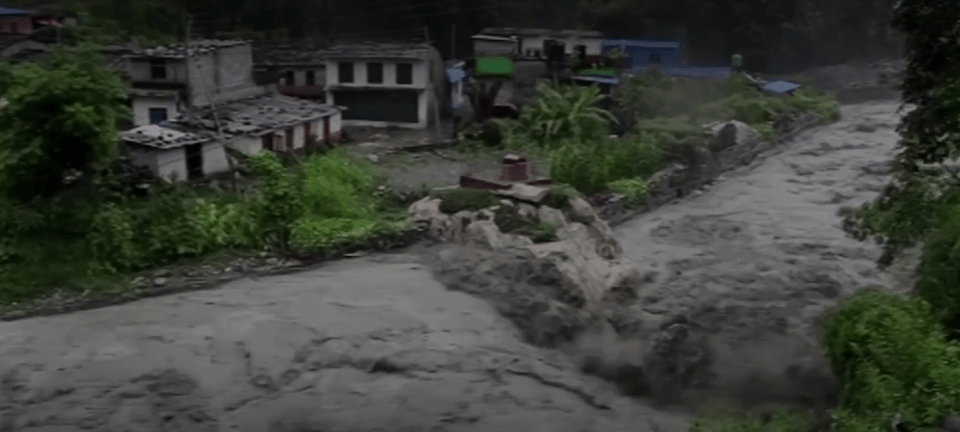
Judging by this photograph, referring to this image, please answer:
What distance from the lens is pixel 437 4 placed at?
4881 cm

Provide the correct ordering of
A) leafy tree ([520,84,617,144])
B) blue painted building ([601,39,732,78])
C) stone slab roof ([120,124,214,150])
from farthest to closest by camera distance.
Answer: blue painted building ([601,39,732,78]) → leafy tree ([520,84,617,144]) → stone slab roof ([120,124,214,150])

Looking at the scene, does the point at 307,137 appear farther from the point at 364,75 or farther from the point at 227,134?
the point at 364,75

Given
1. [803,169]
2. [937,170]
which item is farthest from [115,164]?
[803,169]

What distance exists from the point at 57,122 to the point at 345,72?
17.4 m

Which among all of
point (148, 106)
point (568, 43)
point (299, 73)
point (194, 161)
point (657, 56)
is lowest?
point (194, 161)

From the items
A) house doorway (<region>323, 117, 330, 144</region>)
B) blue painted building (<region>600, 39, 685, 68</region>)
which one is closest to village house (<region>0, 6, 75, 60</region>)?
house doorway (<region>323, 117, 330, 144</region>)

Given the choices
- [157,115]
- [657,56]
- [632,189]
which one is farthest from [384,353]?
[657,56]

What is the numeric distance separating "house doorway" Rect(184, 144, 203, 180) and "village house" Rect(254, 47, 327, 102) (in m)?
11.1

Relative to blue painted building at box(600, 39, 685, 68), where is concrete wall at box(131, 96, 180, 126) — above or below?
below

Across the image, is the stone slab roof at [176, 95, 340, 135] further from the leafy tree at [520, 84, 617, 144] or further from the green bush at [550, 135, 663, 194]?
the green bush at [550, 135, 663, 194]

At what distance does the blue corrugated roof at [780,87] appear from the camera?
4584 centimetres

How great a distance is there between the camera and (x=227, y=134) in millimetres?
29281

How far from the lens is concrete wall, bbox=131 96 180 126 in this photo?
31922 mm

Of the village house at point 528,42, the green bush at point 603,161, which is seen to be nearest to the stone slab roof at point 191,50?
the village house at point 528,42
